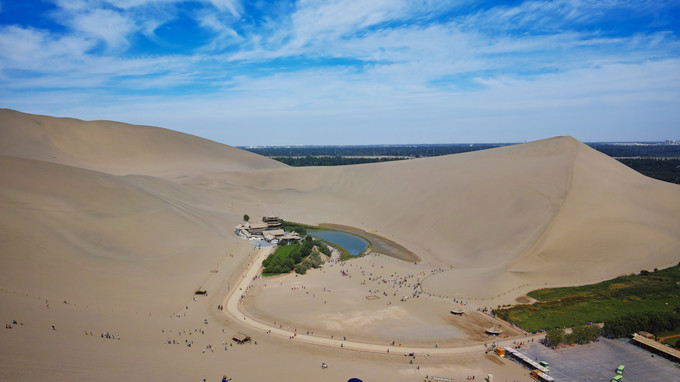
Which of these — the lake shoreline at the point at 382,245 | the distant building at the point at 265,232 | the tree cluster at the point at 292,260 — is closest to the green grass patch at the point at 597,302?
the lake shoreline at the point at 382,245

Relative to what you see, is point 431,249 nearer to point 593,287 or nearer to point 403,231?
point 403,231

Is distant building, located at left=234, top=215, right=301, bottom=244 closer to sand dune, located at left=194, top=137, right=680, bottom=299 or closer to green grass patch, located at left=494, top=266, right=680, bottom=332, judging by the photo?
sand dune, located at left=194, top=137, right=680, bottom=299

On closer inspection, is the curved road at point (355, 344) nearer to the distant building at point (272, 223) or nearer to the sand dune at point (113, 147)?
the distant building at point (272, 223)

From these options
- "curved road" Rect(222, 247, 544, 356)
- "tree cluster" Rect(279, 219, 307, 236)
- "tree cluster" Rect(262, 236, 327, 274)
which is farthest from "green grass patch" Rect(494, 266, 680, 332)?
"tree cluster" Rect(279, 219, 307, 236)

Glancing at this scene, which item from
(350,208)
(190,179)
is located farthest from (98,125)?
A: (350,208)

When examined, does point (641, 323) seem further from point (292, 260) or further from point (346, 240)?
point (346, 240)

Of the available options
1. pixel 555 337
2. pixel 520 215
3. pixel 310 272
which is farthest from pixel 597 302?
pixel 310 272
